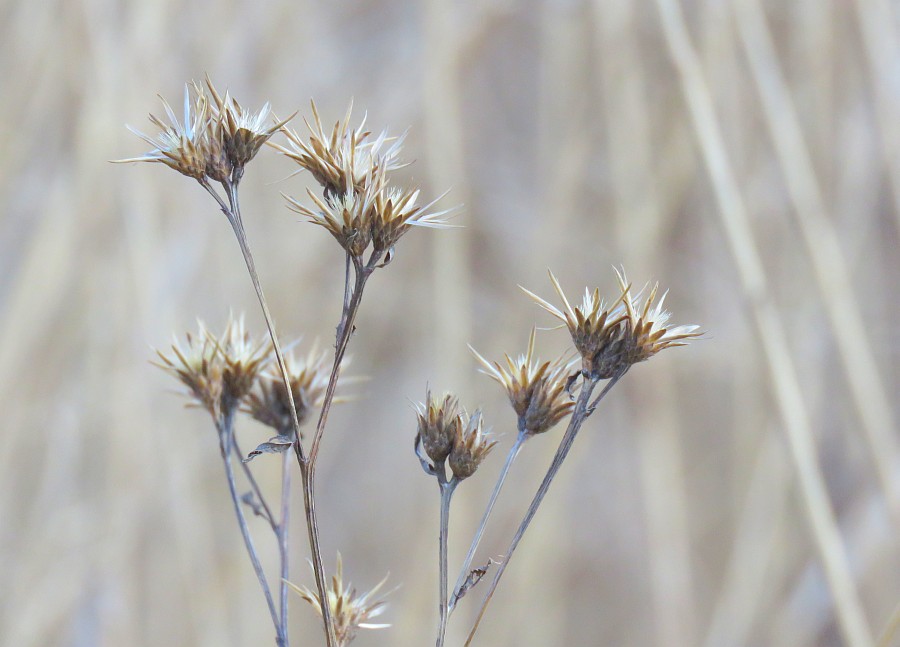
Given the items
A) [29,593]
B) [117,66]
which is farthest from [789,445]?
[29,593]

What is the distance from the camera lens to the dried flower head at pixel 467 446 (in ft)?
0.72

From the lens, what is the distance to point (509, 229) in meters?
1.04

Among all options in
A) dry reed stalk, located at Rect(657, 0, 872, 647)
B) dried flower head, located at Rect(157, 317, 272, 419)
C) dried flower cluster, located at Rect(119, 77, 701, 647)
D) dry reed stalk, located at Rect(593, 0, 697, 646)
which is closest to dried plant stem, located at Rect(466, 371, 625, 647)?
dried flower cluster, located at Rect(119, 77, 701, 647)

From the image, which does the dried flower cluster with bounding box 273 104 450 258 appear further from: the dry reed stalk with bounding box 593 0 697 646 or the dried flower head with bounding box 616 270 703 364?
the dry reed stalk with bounding box 593 0 697 646

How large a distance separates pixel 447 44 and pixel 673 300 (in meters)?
0.63

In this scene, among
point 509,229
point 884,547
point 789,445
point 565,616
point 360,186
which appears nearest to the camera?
point 360,186

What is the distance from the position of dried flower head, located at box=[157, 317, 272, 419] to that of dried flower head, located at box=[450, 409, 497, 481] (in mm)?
75

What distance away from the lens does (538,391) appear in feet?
0.74

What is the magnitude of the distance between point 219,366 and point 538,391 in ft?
0.34

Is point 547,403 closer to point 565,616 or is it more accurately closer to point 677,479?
point 677,479

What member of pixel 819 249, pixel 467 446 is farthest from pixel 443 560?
pixel 819 249

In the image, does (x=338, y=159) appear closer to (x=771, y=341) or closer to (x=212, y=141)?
(x=212, y=141)

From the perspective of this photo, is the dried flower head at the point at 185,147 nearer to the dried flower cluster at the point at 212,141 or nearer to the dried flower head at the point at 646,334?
the dried flower cluster at the point at 212,141

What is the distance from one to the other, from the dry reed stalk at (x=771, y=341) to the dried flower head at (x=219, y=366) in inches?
13.6
